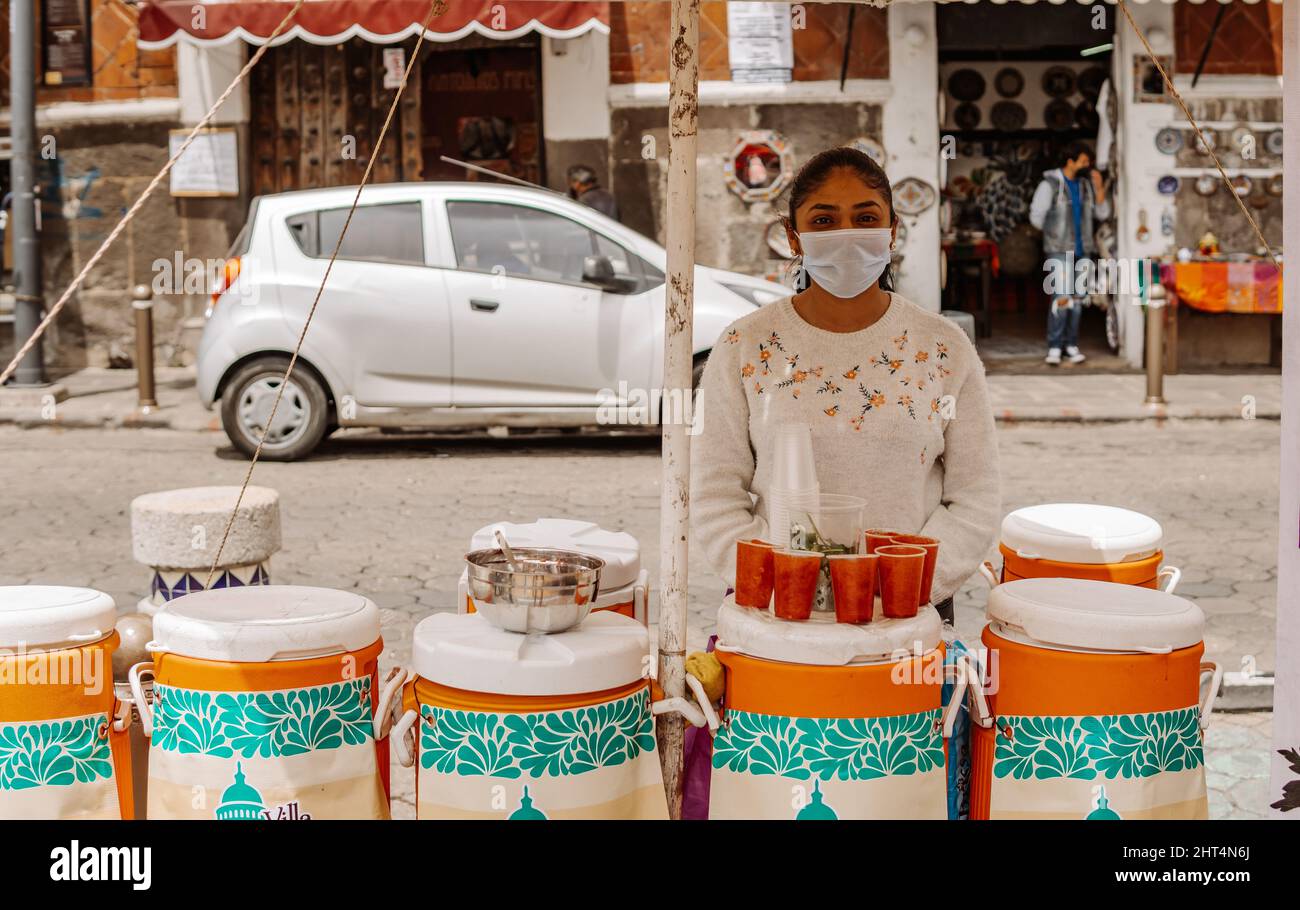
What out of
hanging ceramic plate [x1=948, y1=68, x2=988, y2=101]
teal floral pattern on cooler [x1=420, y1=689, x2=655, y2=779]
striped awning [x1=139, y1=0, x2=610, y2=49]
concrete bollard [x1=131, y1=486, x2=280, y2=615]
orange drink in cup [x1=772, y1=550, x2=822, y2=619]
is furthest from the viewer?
hanging ceramic plate [x1=948, y1=68, x2=988, y2=101]

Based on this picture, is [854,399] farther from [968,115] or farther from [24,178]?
[968,115]

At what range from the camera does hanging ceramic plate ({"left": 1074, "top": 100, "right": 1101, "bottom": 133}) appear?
18422mm

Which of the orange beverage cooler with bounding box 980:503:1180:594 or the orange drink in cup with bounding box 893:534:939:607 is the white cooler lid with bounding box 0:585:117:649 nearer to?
the orange drink in cup with bounding box 893:534:939:607

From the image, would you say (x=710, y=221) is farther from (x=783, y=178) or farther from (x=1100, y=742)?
(x=1100, y=742)

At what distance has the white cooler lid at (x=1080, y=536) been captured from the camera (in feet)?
12.1

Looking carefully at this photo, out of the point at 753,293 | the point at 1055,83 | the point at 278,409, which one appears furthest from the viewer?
the point at 1055,83

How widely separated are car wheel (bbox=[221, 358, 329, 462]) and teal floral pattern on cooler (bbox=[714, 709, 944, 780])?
7.87m

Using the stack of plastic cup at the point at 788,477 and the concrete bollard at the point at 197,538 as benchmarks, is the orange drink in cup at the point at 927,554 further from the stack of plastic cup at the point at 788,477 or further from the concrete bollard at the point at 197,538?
the concrete bollard at the point at 197,538

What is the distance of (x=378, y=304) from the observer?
33.3 ft

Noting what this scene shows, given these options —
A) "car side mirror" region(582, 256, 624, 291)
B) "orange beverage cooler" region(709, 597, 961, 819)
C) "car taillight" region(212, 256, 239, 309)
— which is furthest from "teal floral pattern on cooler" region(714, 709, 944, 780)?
"car taillight" region(212, 256, 239, 309)

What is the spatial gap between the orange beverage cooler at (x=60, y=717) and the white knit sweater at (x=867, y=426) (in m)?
1.28

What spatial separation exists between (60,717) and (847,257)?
186cm

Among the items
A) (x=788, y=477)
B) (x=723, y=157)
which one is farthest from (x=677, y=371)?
(x=723, y=157)

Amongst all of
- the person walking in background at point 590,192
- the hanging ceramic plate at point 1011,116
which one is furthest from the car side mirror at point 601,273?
the hanging ceramic plate at point 1011,116
